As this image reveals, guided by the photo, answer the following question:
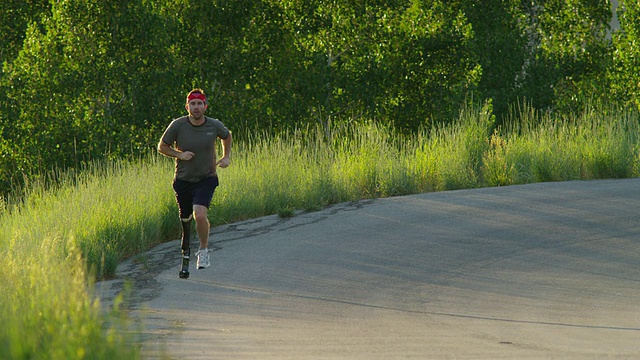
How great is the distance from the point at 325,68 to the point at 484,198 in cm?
1442

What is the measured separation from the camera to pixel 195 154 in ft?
35.0

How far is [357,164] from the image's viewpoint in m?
16.1

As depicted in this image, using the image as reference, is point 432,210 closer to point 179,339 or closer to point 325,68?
point 179,339

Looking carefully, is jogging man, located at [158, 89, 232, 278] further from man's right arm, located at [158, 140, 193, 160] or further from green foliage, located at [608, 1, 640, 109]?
green foliage, located at [608, 1, 640, 109]

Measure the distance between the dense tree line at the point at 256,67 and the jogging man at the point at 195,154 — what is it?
1333cm

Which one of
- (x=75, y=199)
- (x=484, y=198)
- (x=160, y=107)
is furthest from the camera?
(x=160, y=107)

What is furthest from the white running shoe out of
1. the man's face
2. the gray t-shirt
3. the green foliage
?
the green foliage

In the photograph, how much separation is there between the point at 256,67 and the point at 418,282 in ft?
59.4

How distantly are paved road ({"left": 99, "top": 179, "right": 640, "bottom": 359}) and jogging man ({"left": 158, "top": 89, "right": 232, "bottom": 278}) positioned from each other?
686mm

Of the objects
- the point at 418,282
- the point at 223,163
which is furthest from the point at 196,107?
the point at 418,282

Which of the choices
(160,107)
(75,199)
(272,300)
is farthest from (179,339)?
(160,107)

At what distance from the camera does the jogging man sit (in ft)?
34.6

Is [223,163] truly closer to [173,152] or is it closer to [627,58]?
[173,152]

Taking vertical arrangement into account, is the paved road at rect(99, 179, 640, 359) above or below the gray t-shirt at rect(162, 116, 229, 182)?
below
